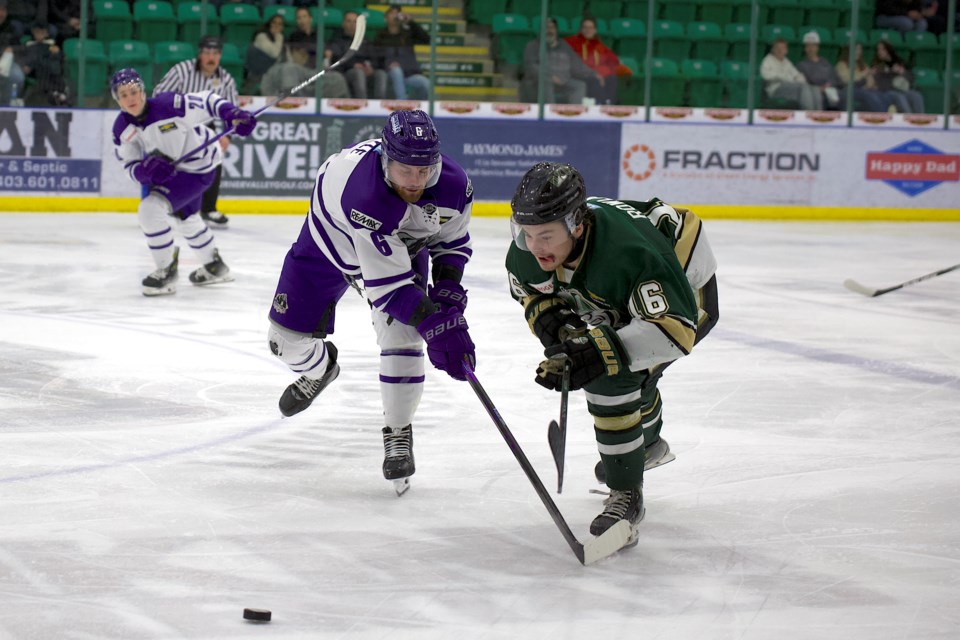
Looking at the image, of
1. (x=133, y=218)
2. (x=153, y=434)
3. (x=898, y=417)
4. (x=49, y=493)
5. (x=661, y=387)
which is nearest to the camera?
(x=49, y=493)

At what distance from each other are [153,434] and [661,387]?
1.77m

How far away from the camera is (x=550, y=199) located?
8.43 ft

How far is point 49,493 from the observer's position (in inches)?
123

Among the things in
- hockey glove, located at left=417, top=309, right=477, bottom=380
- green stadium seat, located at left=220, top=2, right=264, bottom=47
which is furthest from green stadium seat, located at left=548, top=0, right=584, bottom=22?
hockey glove, located at left=417, top=309, right=477, bottom=380

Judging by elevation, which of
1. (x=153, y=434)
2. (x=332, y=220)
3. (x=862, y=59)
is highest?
(x=862, y=59)

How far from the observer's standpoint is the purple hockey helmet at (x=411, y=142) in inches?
116

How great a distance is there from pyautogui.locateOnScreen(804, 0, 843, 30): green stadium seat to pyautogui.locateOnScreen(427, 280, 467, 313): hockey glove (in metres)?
8.86

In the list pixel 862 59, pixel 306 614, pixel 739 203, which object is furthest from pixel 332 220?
pixel 862 59

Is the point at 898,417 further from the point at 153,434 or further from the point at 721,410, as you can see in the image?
the point at 153,434

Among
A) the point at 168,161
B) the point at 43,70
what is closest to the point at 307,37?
the point at 43,70

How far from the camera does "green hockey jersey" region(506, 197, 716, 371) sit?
2596 mm

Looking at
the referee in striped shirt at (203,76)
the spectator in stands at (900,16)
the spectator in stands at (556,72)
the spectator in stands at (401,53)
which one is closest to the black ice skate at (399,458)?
the referee in striped shirt at (203,76)

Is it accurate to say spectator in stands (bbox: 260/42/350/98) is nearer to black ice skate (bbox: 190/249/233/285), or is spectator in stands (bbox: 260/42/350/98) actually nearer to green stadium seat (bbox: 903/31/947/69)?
black ice skate (bbox: 190/249/233/285)

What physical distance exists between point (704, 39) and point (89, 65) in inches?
198
